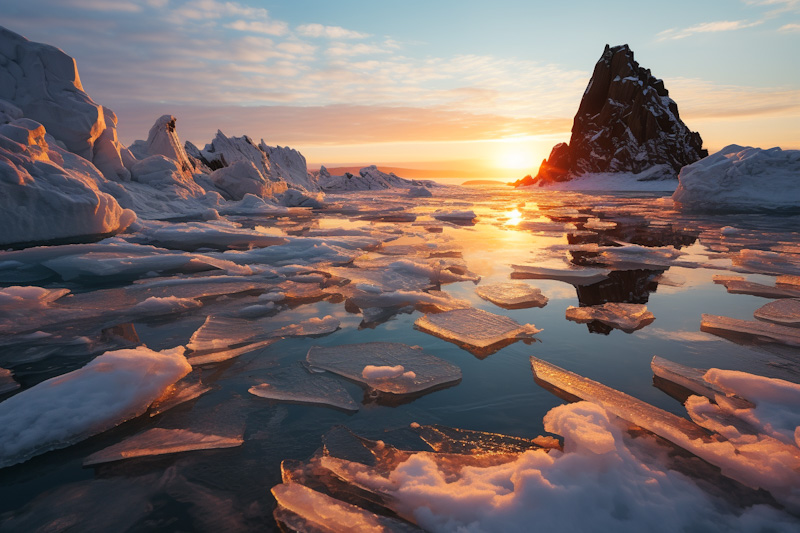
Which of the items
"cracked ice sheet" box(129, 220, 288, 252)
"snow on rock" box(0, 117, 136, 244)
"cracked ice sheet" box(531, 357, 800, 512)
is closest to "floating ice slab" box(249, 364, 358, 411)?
"cracked ice sheet" box(531, 357, 800, 512)

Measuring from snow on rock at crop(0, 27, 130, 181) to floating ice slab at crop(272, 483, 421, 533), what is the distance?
16038 millimetres

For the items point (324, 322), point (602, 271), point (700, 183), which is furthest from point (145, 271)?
point (700, 183)

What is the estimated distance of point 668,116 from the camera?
6012cm

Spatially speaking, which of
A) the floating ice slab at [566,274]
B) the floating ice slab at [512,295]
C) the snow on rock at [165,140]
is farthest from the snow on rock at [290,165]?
the floating ice slab at [512,295]

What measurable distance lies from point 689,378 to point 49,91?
18.0 m

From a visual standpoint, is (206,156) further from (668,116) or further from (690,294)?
(668,116)

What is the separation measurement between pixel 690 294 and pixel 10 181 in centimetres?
1139

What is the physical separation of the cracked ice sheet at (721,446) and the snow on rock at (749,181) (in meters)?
18.9

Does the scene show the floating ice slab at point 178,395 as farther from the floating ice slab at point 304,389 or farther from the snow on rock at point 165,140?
the snow on rock at point 165,140

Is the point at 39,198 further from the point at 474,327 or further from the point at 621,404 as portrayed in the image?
the point at 621,404

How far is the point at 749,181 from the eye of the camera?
16391mm

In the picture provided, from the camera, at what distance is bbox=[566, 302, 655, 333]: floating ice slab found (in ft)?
11.3

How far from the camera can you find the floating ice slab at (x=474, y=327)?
3.12 metres

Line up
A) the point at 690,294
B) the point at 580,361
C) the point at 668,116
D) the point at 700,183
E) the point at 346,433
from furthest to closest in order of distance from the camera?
the point at 668,116 < the point at 700,183 < the point at 690,294 < the point at 580,361 < the point at 346,433
